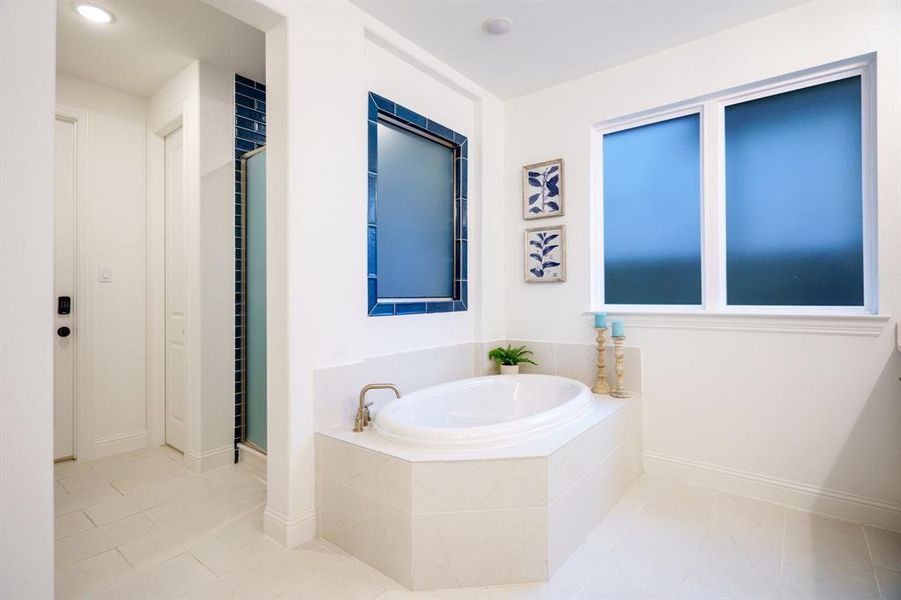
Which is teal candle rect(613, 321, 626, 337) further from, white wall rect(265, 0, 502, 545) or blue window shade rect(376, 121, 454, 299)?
white wall rect(265, 0, 502, 545)

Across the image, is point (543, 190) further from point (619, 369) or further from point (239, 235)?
point (239, 235)

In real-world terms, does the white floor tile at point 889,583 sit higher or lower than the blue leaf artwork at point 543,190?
lower

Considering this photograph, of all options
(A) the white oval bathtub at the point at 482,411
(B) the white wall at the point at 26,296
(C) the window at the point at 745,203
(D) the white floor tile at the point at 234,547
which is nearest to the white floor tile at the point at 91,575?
(D) the white floor tile at the point at 234,547

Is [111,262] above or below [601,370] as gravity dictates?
above

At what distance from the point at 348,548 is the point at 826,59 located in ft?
10.2

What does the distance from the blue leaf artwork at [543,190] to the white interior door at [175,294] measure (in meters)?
2.28

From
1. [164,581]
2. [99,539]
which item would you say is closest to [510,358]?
[164,581]

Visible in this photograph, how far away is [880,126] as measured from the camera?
6.70 ft

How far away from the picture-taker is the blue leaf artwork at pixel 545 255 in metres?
2.97

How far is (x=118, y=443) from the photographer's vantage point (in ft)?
10.0

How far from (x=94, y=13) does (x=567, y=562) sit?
3.37 m

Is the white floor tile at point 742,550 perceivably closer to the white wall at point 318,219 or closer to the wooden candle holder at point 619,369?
the wooden candle holder at point 619,369

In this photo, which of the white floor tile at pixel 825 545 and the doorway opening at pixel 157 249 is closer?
the white floor tile at pixel 825 545

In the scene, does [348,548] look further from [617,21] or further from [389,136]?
[617,21]
